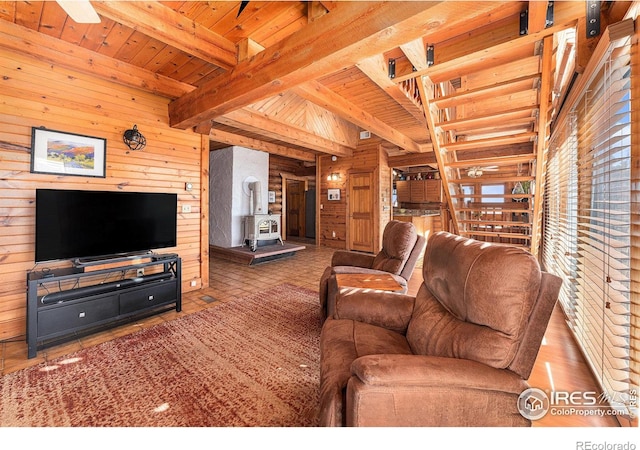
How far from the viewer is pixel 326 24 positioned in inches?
72.6

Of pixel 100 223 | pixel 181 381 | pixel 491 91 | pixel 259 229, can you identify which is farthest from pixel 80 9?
pixel 259 229

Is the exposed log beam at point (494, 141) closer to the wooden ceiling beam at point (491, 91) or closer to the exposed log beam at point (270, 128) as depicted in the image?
the wooden ceiling beam at point (491, 91)

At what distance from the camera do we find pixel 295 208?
10.1 meters

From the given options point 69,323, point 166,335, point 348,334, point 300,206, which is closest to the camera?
point 348,334

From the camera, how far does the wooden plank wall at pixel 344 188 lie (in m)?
6.68

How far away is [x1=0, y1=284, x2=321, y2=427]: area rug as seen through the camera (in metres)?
1.54

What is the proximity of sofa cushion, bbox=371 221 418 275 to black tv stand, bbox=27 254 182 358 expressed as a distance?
2359 millimetres

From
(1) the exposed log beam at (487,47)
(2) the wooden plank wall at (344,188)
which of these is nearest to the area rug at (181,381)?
(1) the exposed log beam at (487,47)

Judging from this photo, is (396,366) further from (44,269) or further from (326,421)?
(44,269)

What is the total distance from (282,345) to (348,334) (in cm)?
100

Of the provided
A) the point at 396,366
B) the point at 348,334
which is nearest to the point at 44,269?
the point at 348,334

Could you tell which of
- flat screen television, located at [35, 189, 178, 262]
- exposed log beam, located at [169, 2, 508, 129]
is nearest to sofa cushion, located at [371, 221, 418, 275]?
exposed log beam, located at [169, 2, 508, 129]

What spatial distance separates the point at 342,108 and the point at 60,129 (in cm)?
320

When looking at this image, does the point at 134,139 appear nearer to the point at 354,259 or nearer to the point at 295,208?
the point at 354,259
